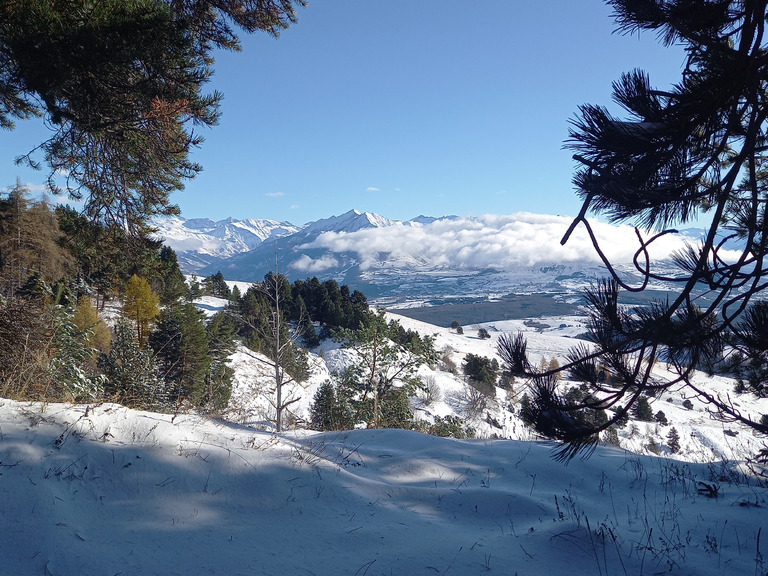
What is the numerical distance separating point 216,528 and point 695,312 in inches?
125

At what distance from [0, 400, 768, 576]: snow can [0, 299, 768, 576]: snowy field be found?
1 cm

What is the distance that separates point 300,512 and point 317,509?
14 cm

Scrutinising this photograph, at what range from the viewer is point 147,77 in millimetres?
5004

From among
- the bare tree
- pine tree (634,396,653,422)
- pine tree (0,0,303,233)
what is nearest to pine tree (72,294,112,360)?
the bare tree

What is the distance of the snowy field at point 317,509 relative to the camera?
241 cm

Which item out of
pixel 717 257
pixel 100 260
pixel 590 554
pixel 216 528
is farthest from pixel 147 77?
pixel 590 554

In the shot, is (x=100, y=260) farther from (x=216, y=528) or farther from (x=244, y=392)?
(x=244, y=392)

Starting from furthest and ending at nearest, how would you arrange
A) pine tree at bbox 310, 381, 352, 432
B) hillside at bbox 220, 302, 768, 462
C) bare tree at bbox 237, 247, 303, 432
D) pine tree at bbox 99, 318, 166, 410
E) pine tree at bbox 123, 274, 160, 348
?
pine tree at bbox 123, 274, 160, 348
hillside at bbox 220, 302, 768, 462
bare tree at bbox 237, 247, 303, 432
pine tree at bbox 310, 381, 352, 432
pine tree at bbox 99, 318, 166, 410

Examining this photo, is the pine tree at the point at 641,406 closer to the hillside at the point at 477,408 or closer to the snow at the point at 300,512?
the snow at the point at 300,512

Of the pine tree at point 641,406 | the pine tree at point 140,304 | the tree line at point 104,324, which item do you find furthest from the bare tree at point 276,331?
the pine tree at point 140,304

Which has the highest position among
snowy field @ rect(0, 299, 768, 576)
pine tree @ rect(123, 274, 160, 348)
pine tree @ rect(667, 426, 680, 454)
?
pine tree @ rect(123, 274, 160, 348)

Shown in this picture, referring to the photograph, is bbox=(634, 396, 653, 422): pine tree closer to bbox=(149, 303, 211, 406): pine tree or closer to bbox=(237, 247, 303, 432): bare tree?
bbox=(237, 247, 303, 432): bare tree

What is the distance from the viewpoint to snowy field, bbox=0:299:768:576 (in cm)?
241

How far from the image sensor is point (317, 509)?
3117 millimetres
